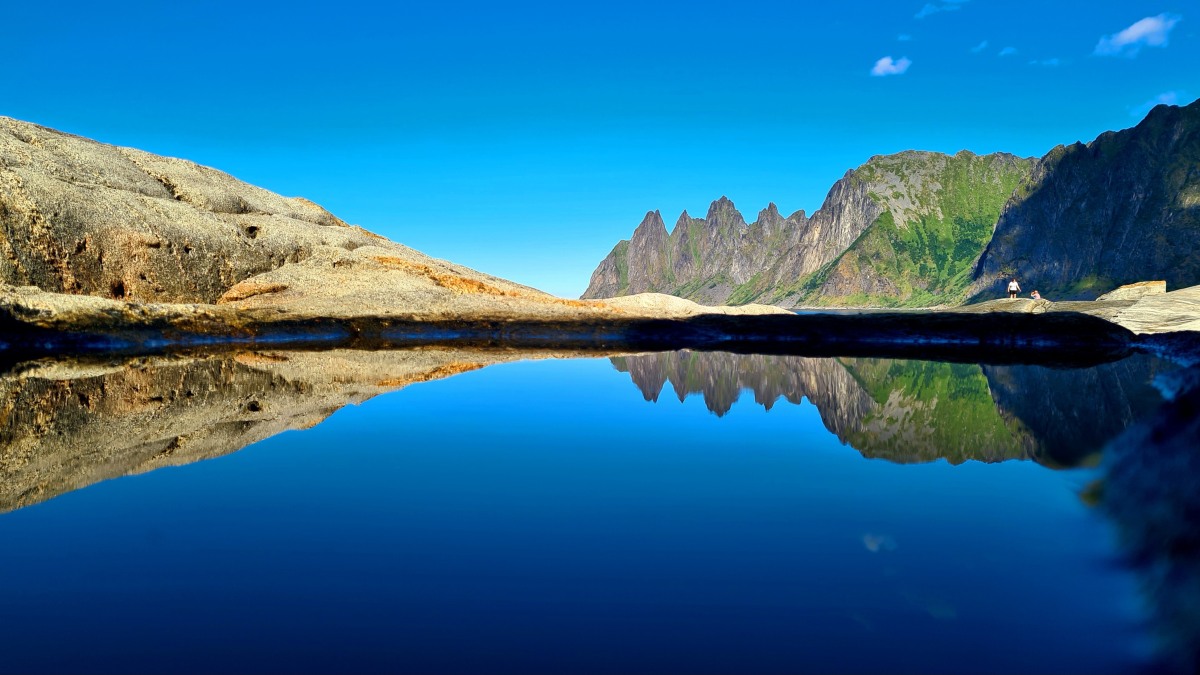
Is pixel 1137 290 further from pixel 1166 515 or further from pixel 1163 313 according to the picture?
pixel 1166 515

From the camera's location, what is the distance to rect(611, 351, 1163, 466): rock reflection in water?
501 inches

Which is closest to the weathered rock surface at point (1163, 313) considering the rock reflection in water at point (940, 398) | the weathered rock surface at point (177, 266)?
the rock reflection in water at point (940, 398)

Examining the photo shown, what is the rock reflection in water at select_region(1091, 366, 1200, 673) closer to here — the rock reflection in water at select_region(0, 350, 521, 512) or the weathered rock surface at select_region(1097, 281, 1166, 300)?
the rock reflection in water at select_region(0, 350, 521, 512)

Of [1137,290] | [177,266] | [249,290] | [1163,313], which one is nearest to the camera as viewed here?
[1163,313]

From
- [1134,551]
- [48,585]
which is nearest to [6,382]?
[48,585]

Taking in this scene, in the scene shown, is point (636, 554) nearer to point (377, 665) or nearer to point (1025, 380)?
point (377, 665)

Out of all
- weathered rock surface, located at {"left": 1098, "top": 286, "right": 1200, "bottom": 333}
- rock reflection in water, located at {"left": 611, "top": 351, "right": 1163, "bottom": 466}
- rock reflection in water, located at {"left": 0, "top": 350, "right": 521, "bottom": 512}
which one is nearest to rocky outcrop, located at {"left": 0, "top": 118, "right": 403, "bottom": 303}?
rock reflection in water, located at {"left": 0, "top": 350, "right": 521, "bottom": 512}

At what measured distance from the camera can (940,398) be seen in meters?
19.2

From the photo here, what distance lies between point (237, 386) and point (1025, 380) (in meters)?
23.7

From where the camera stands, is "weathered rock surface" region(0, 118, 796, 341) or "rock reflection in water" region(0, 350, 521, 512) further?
"weathered rock surface" region(0, 118, 796, 341)

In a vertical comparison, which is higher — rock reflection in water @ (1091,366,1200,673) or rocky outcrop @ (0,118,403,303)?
rocky outcrop @ (0,118,403,303)

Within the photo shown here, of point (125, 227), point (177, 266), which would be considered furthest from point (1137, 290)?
point (125, 227)

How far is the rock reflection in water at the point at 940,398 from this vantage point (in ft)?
41.8

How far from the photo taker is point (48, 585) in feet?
20.6
